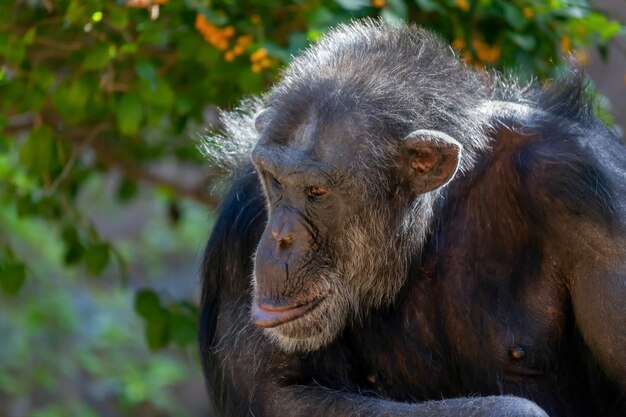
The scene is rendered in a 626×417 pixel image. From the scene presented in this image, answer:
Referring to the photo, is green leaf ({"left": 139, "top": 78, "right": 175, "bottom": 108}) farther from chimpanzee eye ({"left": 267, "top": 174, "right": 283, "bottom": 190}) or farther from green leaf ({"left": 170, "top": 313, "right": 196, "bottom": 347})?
green leaf ({"left": 170, "top": 313, "right": 196, "bottom": 347})

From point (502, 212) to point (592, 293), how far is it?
546 millimetres

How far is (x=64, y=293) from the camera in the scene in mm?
12703

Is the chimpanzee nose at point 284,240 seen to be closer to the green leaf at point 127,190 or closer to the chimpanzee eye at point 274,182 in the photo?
the chimpanzee eye at point 274,182

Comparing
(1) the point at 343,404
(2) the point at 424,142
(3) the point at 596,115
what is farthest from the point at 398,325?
(3) the point at 596,115

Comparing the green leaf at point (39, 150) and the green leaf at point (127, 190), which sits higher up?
the green leaf at point (39, 150)

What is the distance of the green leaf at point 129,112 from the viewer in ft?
19.3

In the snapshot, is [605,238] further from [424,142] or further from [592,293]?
[424,142]

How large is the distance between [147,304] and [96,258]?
16.0 inches

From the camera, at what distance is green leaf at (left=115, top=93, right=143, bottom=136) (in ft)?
19.3

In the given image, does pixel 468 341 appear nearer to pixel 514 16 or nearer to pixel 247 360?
pixel 247 360

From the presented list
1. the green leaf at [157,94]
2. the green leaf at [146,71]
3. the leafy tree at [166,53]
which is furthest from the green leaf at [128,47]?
the green leaf at [157,94]

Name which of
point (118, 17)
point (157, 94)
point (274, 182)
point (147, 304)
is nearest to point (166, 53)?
point (157, 94)

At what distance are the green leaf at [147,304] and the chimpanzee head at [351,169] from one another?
1697 millimetres

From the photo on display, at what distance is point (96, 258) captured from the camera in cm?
666
